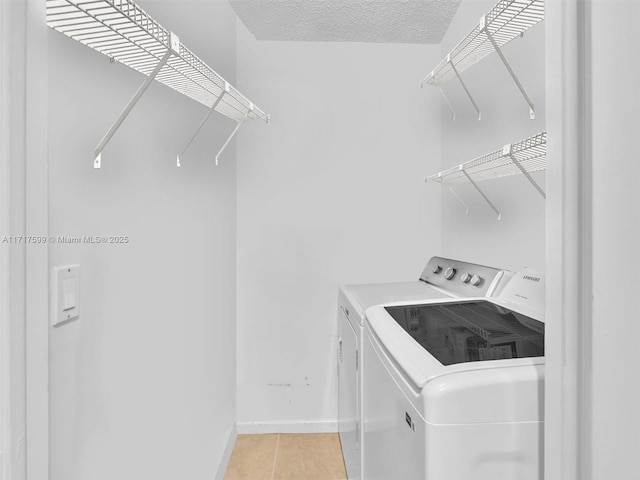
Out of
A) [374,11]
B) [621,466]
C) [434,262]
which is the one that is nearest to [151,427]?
[621,466]

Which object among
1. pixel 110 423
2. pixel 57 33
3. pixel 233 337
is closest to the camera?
pixel 57 33

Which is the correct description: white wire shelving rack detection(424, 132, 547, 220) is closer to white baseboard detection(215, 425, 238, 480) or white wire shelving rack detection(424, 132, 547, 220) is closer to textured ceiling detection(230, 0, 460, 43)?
textured ceiling detection(230, 0, 460, 43)

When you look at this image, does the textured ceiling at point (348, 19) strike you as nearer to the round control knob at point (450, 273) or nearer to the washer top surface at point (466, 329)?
the round control knob at point (450, 273)

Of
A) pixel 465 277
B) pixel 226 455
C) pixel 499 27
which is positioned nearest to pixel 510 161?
pixel 499 27

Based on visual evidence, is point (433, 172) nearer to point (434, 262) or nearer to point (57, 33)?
point (434, 262)

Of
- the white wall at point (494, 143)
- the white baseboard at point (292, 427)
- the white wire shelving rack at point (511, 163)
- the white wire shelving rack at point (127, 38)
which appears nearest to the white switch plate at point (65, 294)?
the white wire shelving rack at point (127, 38)

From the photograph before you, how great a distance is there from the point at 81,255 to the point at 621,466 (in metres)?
1.07

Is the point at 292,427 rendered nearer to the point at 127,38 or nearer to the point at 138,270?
the point at 138,270

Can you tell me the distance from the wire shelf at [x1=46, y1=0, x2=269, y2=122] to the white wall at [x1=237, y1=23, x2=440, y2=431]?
125 centimetres

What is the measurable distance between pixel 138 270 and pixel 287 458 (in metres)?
1.59

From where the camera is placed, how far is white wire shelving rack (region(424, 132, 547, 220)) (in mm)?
1146

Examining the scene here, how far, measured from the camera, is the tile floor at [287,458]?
2.07m

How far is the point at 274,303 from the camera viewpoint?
2.52 meters

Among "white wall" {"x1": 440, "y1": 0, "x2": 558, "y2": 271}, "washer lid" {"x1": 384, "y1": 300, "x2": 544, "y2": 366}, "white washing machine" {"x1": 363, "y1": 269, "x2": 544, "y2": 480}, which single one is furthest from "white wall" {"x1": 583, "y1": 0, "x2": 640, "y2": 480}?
"white wall" {"x1": 440, "y1": 0, "x2": 558, "y2": 271}
